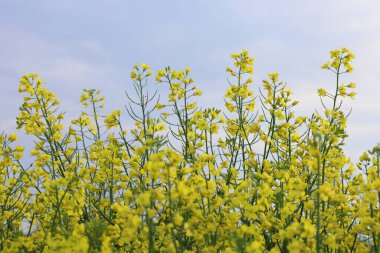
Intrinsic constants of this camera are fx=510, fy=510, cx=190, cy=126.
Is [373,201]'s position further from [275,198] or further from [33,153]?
[33,153]

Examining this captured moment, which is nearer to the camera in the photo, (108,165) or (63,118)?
(108,165)

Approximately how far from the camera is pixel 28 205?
17.9 ft

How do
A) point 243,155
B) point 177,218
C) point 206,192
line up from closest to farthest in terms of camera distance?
point 177,218 < point 206,192 < point 243,155

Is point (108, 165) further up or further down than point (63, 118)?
further down

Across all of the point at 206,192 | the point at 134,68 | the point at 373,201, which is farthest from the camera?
the point at 134,68

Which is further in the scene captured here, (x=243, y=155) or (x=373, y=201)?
(x=243, y=155)

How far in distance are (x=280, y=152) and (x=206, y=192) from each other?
5.93 feet

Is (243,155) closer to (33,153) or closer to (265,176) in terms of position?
(265,176)

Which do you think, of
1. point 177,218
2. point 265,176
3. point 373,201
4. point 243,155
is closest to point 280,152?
point 243,155

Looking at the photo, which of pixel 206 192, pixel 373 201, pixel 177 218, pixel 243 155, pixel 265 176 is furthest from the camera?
pixel 243 155

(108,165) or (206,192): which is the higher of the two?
(108,165)

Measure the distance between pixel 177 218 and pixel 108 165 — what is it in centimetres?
228

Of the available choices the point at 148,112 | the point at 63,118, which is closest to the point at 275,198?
the point at 148,112

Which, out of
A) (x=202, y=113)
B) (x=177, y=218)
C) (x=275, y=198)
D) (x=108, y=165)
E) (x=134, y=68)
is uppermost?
(x=134, y=68)
